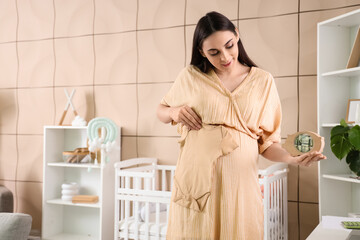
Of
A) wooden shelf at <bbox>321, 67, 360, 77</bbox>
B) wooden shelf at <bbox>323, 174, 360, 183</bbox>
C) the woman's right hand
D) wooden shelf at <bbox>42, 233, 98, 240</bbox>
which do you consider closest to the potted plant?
wooden shelf at <bbox>323, 174, 360, 183</bbox>

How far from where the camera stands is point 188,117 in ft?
3.94

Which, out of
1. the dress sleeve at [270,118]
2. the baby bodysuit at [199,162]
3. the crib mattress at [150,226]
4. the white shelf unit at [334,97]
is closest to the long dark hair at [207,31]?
the dress sleeve at [270,118]

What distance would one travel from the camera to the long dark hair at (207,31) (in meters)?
1.23

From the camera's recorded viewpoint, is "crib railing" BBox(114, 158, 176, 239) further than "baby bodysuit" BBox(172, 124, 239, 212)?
Yes

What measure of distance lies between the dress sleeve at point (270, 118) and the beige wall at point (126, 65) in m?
1.38

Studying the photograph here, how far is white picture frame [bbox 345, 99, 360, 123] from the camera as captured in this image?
2.25 meters

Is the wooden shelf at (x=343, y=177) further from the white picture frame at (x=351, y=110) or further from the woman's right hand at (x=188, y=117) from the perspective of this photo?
the woman's right hand at (x=188, y=117)

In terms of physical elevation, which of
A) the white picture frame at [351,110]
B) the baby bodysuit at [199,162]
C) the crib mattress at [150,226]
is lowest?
the crib mattress at [150,226]

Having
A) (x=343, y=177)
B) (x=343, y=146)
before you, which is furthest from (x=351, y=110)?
(x=343, y=177)

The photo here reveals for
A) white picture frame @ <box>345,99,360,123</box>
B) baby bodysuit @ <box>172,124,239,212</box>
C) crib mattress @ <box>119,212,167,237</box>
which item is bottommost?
crib mattress @ <box>119,212,167,237</box>

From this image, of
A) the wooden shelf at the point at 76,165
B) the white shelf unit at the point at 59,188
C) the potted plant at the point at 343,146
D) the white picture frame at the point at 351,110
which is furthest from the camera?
the white shelf unit at the point at 59,188

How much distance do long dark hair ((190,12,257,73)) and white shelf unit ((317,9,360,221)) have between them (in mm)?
1148

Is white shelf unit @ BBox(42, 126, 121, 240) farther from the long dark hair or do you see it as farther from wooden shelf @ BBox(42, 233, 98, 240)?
the long dark hair

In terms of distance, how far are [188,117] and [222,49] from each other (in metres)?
0.24
